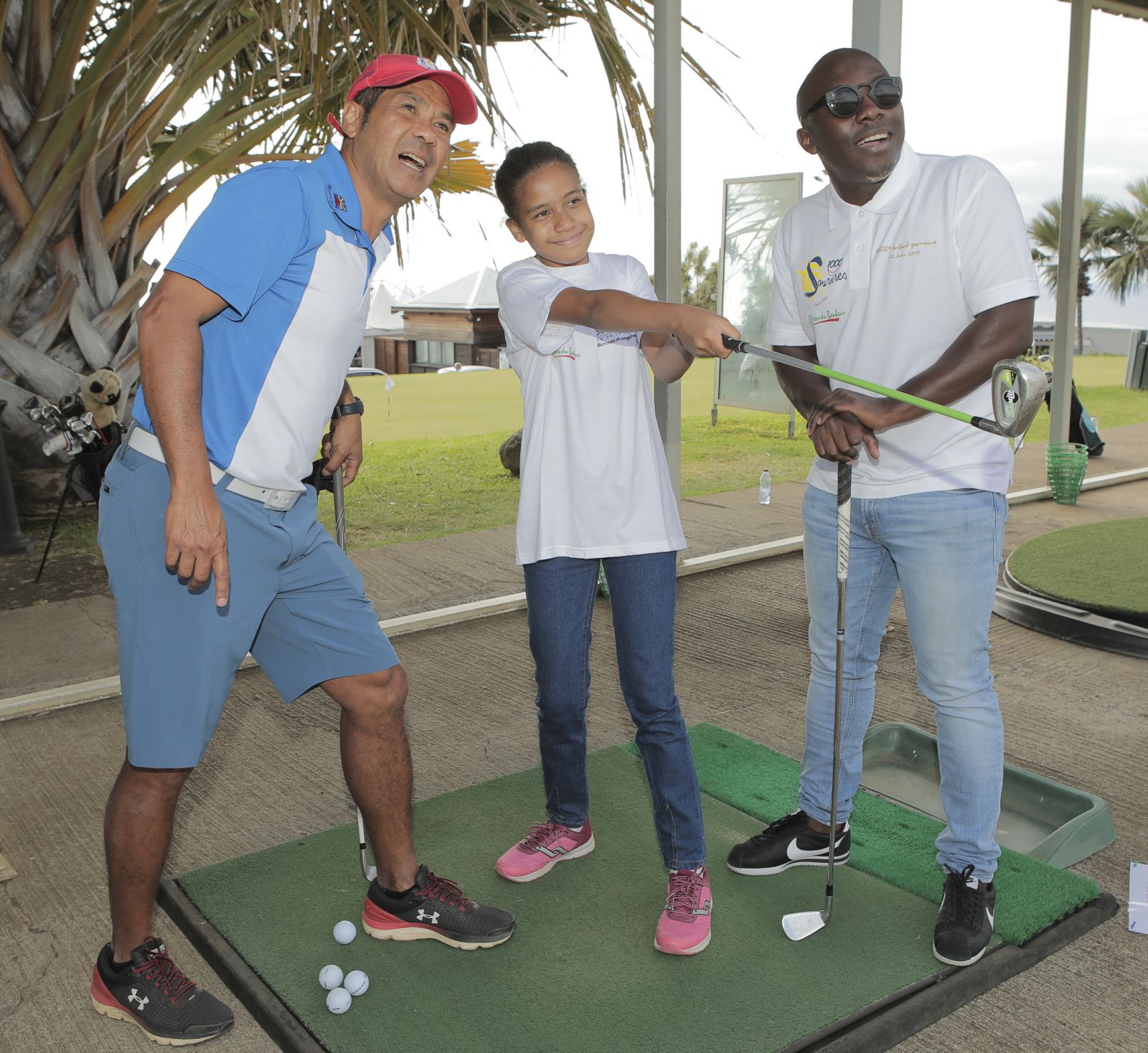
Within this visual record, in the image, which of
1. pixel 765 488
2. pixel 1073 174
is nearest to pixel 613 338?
pixel 765 488

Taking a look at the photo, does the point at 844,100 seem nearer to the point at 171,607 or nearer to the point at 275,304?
the point at 275,304

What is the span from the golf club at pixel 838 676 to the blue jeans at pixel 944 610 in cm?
7

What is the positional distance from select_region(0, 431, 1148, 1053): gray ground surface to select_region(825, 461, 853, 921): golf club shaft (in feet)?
0.86

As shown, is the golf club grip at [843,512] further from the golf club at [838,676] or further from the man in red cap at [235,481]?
the man in red cap at [235,481]

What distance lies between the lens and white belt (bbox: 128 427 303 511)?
206cm

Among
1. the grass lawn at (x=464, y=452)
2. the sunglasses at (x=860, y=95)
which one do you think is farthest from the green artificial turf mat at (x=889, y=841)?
the grass lawn at (x=464, y=452)

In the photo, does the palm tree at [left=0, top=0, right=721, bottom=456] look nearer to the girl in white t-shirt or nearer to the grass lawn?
the grass lawn

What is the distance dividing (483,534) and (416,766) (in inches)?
131

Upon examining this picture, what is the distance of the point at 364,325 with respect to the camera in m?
2.31

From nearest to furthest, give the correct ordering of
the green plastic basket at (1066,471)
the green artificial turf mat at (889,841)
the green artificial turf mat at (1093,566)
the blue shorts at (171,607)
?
the blue shorts at (171,607), the green artificial turf mat at (889,841), the green artificial turf mat at (1093,566), the green plastic basket at (1066,471)

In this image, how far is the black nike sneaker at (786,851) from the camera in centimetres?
273

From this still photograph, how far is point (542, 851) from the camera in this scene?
9.04 ft

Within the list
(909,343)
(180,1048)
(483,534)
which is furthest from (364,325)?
(483,534)

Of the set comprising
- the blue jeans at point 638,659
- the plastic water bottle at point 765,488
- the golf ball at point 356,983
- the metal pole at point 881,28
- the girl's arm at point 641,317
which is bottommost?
the plastic water bottle at point 765,488
